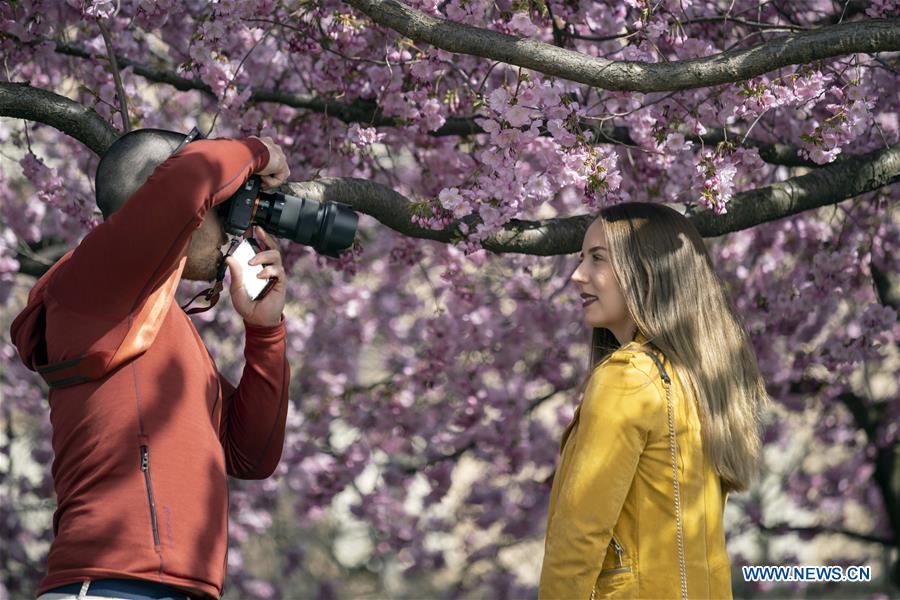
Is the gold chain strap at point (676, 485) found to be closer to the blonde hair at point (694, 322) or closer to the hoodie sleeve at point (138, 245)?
the blonde hair at point (694, 322)

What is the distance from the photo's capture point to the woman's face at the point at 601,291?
2.71m

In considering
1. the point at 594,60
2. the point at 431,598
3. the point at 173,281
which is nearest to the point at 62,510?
the point at 173,281

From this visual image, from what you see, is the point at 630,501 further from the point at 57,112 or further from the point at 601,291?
the point at 57,112

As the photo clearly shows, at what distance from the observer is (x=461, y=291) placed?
5312 mm

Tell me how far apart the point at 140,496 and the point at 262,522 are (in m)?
4.79

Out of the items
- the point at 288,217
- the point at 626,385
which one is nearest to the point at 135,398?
the point at 288,217

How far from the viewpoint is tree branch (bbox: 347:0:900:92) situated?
2.87 metres

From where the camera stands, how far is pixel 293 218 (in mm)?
2674

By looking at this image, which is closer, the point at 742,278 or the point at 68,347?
the point at 68,347

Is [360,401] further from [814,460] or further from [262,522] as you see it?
[814,460]

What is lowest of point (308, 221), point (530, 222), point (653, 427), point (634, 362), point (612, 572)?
point (612, 572)

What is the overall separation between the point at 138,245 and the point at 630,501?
3.74 ft

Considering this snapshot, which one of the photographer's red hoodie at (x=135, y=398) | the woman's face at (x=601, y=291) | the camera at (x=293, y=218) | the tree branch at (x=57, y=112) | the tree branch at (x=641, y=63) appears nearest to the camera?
the photographer's red hoodie at (x=135, y=398)

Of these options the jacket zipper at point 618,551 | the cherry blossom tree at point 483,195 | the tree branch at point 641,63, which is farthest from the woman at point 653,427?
the cherry blossom tree at point 483,195
